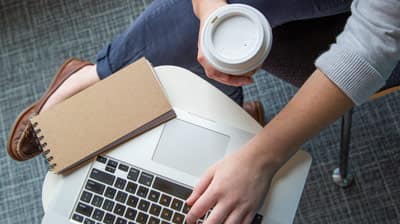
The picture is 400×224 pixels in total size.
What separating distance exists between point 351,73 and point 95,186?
406mm

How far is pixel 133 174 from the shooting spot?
770mm

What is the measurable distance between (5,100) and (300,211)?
0.81 metres

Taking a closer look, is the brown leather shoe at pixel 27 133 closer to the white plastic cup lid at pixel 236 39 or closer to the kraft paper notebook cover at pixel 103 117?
the kraft paper notebook cover at pixel 103 117

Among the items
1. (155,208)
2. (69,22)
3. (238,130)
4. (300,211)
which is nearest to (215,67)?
(238,130)

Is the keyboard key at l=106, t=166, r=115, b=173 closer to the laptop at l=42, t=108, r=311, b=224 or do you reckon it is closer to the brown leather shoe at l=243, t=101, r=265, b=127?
the laptop at l=42, t=108, r=311, b=224

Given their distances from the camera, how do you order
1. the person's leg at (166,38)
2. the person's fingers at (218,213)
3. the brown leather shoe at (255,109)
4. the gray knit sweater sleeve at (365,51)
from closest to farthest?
the gray knit sweater sleeve at (365,51) → the person's fingers at (218,213) → the person's leg at (166,38) → the brown leather shoe at (255,109)

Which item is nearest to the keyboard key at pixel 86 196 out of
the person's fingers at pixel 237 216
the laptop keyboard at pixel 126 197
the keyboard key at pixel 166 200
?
the laptop keyboard at pixel 126 197

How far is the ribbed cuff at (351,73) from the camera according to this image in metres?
0.64

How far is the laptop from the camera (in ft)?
2.49

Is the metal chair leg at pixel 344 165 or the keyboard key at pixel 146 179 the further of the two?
the metal chair leg at pixel 344 165

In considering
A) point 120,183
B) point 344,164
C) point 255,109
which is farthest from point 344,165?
point 120,183

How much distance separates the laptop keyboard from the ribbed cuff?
10.6 inches

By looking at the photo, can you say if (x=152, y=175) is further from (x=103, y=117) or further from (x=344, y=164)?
(x=344, y=164)

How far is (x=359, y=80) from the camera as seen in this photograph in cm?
65
